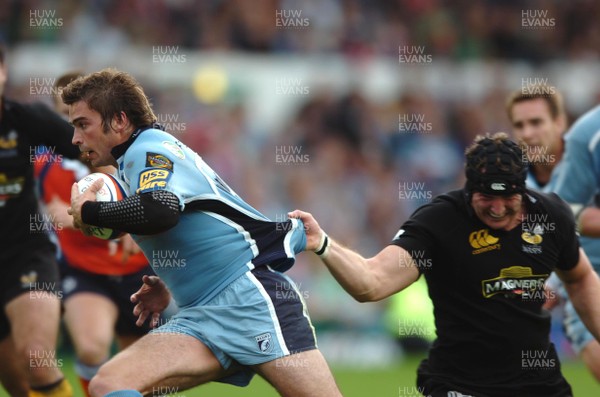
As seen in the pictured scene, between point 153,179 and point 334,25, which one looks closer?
point 153,179

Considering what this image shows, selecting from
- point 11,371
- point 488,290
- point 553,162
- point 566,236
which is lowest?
point 11,371

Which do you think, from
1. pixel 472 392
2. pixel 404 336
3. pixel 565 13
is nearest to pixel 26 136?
pixel 472 392

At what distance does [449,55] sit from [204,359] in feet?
45.3

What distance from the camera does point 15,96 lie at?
543 inches

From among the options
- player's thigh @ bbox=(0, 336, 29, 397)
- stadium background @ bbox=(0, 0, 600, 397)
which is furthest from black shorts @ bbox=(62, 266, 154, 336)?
stadium background @ bbox=(0, 0, 600, 397)

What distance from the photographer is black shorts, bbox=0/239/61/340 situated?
24.8 ft

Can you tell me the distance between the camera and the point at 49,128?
7.56 metres

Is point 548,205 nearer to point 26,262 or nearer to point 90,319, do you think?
point 26,262

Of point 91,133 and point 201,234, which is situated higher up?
point 91,133

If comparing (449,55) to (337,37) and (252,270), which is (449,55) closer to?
(337,37)

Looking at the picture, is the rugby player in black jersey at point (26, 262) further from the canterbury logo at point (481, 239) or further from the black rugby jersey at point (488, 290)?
the canterbury logo at point (481, 239)

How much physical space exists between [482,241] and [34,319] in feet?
10.9

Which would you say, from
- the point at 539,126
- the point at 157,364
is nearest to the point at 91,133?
the point at 157,364

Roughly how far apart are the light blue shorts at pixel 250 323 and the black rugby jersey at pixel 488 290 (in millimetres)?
782
